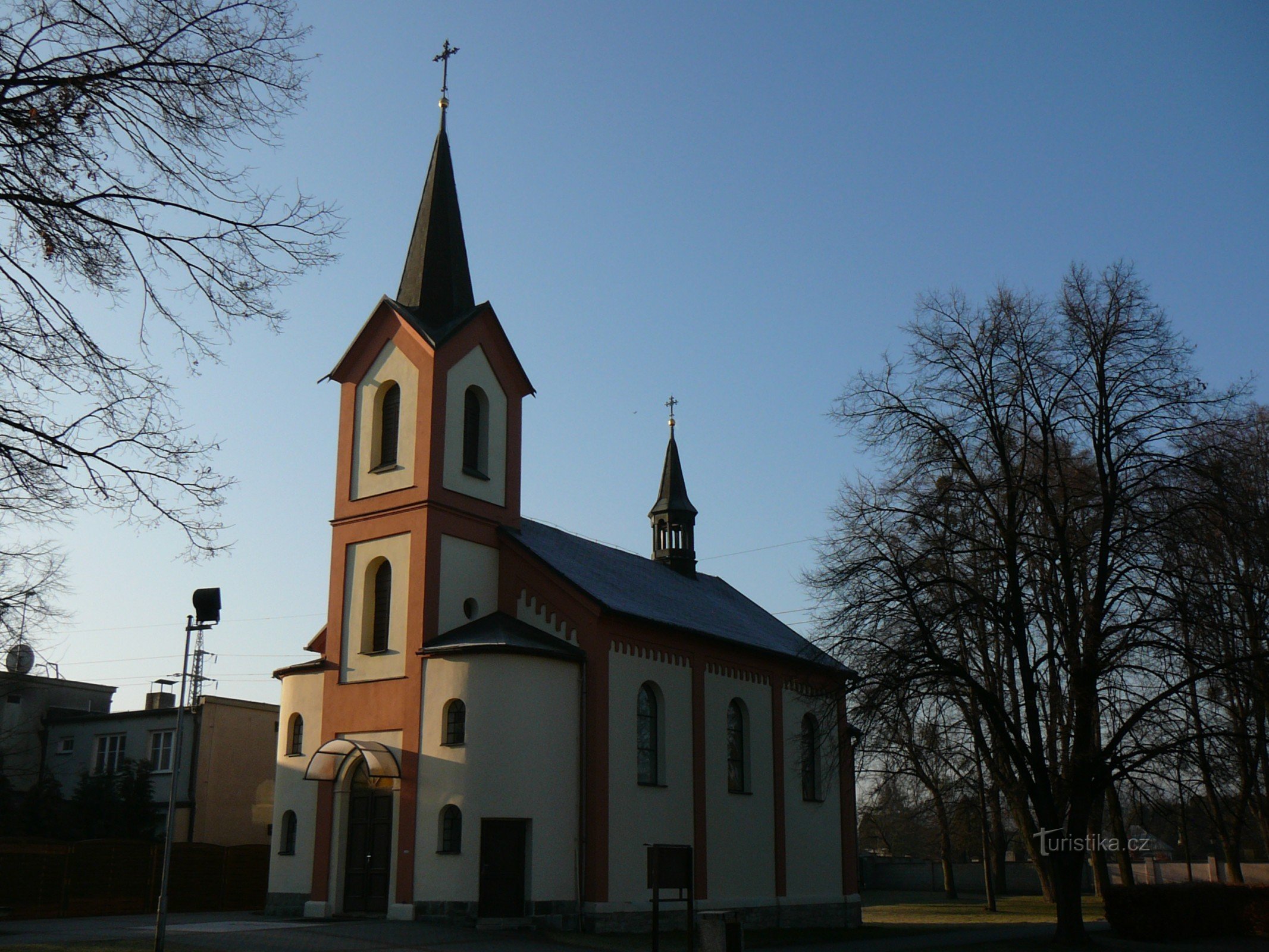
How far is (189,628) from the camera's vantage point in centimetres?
1791

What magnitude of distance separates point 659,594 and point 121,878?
16.3 m

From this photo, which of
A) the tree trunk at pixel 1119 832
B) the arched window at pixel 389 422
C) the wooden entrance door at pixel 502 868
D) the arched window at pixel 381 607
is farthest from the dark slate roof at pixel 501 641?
the tree trunk at pixel 1119 832

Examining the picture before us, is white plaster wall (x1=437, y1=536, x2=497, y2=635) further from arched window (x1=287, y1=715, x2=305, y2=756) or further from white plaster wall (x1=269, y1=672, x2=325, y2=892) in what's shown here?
arched window (x1=287, y1=715, x2=305, y2=756)

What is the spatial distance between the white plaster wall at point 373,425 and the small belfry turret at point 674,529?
48.9ft

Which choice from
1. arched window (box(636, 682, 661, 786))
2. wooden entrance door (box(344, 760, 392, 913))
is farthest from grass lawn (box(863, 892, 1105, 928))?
wooden entrance door (box(344, 760, 392, 913))

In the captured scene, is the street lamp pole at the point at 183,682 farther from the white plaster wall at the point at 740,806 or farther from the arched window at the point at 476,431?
the white plaster wall at the point at 740,806

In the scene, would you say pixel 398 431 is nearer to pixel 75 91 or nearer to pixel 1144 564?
pixel 1144 564

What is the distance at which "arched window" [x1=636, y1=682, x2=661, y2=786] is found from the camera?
28.0 metres

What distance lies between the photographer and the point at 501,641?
83.9ft

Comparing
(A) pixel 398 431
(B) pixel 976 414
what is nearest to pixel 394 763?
(A) pixel 398 431

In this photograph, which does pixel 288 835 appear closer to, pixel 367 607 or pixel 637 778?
pixel 367 607

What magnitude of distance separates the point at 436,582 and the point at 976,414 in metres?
13.2

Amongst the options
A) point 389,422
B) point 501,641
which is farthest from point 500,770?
point 389,422

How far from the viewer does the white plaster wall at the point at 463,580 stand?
27.5m
